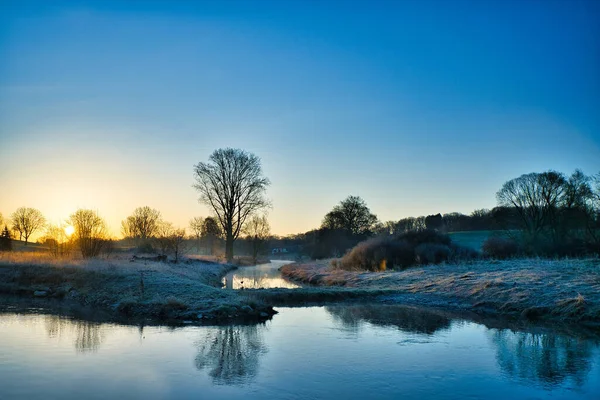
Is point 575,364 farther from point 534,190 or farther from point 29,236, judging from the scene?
point 29,236

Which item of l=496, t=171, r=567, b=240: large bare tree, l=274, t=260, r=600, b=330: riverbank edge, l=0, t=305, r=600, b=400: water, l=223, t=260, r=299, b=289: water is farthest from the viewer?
l=496, t=171, r=567, b=240: large bare tree

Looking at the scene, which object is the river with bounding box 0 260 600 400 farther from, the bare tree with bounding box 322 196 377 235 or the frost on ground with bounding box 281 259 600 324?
the bare tree with bounding box 322 196 377 235

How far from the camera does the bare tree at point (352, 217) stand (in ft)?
233

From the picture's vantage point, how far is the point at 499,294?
18844 mm

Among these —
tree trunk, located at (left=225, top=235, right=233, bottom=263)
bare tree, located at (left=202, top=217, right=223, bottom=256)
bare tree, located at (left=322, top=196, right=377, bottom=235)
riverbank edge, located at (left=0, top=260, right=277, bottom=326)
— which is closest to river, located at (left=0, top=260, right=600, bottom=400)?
riverbank edge, located at (left=0, top=260, right=277, bottom=326)

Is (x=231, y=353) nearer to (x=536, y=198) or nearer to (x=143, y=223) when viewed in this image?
(x=536, y=198)

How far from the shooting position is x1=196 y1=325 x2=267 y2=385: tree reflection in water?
353 inches

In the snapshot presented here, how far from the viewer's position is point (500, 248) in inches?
1380

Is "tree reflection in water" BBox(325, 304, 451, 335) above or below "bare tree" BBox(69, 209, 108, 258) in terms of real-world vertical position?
below

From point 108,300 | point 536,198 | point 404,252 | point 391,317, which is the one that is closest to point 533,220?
point 536,198

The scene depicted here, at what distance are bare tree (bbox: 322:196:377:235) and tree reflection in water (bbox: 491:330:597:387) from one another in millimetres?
57170

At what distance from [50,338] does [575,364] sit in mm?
13099

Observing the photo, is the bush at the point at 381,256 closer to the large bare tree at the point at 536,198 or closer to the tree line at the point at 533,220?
the tree line at the point at 533,220

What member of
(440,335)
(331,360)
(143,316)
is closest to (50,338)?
(143,316)
